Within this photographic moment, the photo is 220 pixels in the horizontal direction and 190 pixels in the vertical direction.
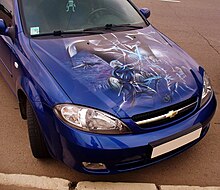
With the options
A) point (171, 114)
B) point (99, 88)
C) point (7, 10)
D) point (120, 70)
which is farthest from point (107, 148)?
point (7, 10)

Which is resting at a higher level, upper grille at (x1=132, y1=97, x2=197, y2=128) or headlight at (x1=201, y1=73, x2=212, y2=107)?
upper grille at (x1=132, y1=97, x2=197, y2=128)

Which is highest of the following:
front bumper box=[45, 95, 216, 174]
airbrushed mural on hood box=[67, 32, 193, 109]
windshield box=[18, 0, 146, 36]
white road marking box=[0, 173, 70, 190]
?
windshield box=[18, 0, 146, 36]

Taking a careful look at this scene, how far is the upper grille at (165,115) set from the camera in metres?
2.20

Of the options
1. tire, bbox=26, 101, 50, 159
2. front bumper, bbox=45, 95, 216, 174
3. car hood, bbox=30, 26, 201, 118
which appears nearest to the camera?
front bumper, bbox=45, 95, 216, 174

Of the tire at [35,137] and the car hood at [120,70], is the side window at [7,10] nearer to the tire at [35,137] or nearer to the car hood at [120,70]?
the car hood at [120,70]

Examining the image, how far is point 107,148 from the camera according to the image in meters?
2.11

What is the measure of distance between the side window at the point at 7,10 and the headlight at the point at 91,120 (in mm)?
1536

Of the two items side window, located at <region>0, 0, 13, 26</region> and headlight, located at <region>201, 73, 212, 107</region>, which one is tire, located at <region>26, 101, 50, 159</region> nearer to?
side window, located at <region>0, 0, 13, 26</region>

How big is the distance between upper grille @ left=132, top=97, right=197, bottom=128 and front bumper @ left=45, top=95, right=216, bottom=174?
0.20 ft

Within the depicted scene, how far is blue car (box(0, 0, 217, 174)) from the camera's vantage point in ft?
7.12

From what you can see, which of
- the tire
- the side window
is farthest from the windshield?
the tire

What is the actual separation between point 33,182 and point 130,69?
1.22 metres

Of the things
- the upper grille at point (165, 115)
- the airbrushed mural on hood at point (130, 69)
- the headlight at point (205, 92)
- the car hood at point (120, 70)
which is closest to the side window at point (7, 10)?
the car hood at point (120, 70)

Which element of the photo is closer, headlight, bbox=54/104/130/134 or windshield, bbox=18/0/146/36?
headlight, bbox=54/104/130/134
